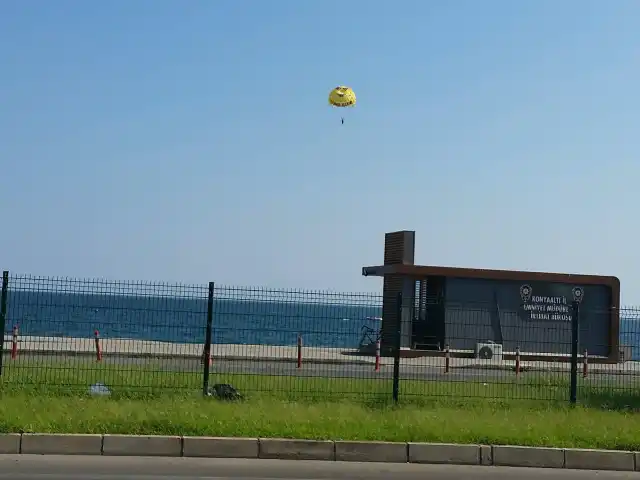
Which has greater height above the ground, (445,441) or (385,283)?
(385,283)

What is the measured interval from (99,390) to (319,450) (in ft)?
14.6

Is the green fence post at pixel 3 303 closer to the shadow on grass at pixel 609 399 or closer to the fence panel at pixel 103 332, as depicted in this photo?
the fence panel at pixel 103 332

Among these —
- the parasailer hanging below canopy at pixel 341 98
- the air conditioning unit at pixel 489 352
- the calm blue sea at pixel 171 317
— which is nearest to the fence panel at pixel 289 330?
the calm blue sea at pixel 171 317

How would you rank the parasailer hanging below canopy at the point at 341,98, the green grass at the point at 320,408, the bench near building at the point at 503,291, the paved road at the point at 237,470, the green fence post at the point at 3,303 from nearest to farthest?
the paved road at the point at 237,470 → the green grass at the point at 320,408 → the green fence post at the point at 3,303 → the parasailer hanging below canopy at the point at 341,98 → the bench near building at the point at 503,291

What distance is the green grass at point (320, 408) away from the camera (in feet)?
37.7

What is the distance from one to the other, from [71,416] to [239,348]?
604 centimetres

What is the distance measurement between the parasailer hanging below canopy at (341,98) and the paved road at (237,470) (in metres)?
11.4

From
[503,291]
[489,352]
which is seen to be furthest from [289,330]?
[503,291]

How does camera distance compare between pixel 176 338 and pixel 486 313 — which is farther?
pixel 486 313

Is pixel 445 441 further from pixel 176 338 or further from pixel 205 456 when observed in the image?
pixel 176 338

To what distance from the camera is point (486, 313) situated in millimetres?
31766

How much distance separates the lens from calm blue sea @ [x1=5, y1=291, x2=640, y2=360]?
13781mm

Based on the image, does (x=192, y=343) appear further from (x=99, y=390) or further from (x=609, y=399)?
(x=609, y=399)

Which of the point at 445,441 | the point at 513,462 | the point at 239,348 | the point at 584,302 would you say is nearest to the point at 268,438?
the point at 445,441
